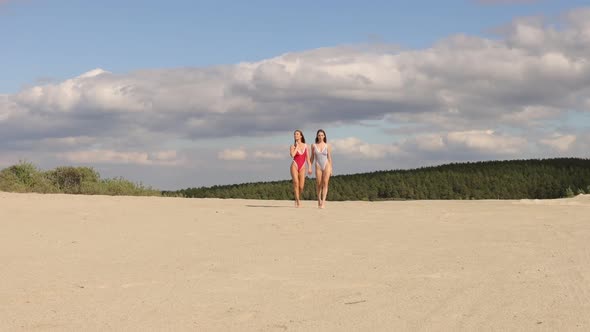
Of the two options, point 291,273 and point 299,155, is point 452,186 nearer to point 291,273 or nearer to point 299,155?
point 299,155

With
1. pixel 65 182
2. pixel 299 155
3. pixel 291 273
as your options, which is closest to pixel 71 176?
pixel 65 182

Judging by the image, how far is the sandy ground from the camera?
5473 mm

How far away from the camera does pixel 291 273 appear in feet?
24.0

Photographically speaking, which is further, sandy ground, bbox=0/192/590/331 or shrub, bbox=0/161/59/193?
shrub, bbox=0/161/59/193

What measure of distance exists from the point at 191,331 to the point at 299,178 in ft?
36.8

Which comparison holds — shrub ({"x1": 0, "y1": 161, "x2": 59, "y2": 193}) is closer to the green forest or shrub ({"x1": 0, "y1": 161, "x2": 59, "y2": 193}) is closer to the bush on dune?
the bush on dune

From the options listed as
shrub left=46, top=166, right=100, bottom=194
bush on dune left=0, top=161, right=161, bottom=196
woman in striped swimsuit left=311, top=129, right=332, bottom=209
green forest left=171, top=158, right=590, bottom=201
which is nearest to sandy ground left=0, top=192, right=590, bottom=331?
woman in striped swimsuit left=311, top=129, right=332, bottom=209

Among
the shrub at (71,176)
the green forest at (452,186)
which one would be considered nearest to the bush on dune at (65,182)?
the shrub at (71,176)

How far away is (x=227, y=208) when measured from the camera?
15.7 metres

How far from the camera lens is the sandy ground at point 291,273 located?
547 centimetres


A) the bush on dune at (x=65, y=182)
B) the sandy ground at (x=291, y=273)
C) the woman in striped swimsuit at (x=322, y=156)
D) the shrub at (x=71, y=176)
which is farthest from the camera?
the shrub at (x=71, y=176)

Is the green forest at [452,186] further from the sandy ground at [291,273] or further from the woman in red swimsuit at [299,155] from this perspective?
the sandy ground at [291,273]

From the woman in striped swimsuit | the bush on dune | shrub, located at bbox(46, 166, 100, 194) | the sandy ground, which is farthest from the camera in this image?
shrub, located at bbox(46, 166, 100, 194)

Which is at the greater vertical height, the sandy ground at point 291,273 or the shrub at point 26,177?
the shrub at point 26,177
